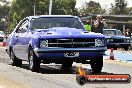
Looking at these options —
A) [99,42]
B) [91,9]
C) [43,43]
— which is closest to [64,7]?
[91,9]

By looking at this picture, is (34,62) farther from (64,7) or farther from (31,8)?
(64,7)

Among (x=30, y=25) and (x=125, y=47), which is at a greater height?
(x=30, y=25)

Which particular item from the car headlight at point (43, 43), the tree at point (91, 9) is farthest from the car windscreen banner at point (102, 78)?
the tree at point (91, 9)

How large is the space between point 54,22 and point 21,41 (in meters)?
1.12

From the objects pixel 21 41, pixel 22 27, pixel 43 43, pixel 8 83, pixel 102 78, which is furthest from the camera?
pixel 22 27

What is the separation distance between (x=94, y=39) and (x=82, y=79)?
708cm

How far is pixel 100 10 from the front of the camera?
143125 mm

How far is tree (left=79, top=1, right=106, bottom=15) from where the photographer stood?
445 ft

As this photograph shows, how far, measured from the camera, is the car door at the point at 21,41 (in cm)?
1390

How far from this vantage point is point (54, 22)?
45.8 ft

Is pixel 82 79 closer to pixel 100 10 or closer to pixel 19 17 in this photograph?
pixel 19 17

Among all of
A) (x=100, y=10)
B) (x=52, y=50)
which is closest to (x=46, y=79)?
(x=52, y=50)

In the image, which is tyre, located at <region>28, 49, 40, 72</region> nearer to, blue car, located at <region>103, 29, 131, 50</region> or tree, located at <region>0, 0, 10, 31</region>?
blue car, located at <region>103, 29, 131, 50</region>

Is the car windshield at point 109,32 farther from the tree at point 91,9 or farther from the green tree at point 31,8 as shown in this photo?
the tree at point 91,9
